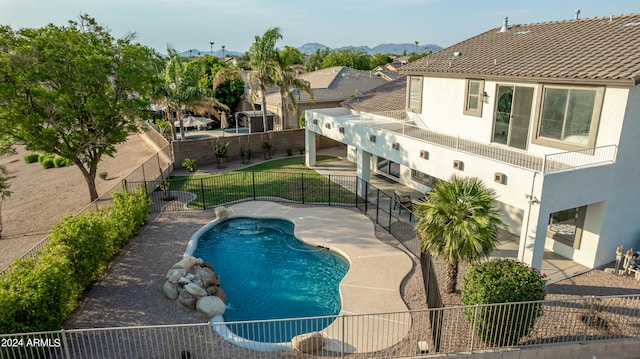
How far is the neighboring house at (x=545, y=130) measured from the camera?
42.7 ft

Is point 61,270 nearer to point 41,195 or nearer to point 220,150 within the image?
point 41,195

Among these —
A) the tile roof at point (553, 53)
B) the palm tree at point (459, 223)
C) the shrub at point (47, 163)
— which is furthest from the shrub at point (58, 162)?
the palm tree at point (459, 223)

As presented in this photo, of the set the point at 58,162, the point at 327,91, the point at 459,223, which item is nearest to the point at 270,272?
the point at 459,223

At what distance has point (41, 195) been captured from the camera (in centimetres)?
2527

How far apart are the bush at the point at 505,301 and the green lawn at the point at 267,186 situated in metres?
12.1

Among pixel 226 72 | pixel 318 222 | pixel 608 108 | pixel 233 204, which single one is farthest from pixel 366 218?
pixel 226 72

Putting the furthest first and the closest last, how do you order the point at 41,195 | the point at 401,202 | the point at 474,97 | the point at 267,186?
the point at 41,195 < the point at 267,186 < the point at 401,202 < the point at 474,97

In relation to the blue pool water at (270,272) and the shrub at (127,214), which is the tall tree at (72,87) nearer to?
the shrub at (127,214)

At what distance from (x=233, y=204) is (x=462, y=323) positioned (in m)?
14.3

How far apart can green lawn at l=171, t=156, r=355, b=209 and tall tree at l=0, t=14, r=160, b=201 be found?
17.4 feet

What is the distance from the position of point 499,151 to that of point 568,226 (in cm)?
374

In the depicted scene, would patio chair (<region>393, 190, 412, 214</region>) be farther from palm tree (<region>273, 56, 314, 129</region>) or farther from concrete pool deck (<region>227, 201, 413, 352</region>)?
palm tree (<region>273, 56, 314, 129</region>)

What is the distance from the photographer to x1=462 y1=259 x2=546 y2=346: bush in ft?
32.0

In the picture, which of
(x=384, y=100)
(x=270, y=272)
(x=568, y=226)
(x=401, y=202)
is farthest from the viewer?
(x=384, y=100)
